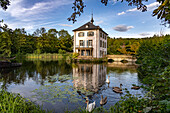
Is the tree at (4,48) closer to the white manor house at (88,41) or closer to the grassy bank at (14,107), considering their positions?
the grassy bank at (14,107)

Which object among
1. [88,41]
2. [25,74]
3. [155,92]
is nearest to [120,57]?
[88,41]

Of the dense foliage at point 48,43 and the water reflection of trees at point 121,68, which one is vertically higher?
the dense foliage at point 48,43

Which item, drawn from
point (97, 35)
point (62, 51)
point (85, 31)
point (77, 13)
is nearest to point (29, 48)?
point (62, 51)

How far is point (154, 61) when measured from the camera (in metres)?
4.23

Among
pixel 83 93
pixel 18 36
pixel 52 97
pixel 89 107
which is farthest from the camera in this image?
pixel 18 36

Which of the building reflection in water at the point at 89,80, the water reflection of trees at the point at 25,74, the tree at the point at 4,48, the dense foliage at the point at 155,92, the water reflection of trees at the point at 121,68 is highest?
the tree at the point at 4,48

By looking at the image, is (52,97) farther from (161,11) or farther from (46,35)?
(46,35)

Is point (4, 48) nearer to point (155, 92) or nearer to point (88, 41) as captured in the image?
point (88, 41)

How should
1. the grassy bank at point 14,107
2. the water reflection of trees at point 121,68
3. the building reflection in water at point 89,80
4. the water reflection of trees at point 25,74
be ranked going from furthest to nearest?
the water reflection of trees at point 121,68
the water reflection of trees at point 25,74
the building reflection in water at point 89,80
the grassy bank at point 14,107

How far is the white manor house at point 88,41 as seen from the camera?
111 feet

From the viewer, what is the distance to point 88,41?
3503cm

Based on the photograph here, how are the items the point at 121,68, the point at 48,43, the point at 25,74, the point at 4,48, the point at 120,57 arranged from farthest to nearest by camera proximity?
the point at 48,43, the point at 120,57, the point at 4,48, the point at 121,68, the point at 25,74

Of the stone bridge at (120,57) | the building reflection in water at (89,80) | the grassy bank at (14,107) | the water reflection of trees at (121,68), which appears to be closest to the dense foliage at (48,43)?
the stone bridge at (120,57)

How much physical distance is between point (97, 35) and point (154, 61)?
3010cm
